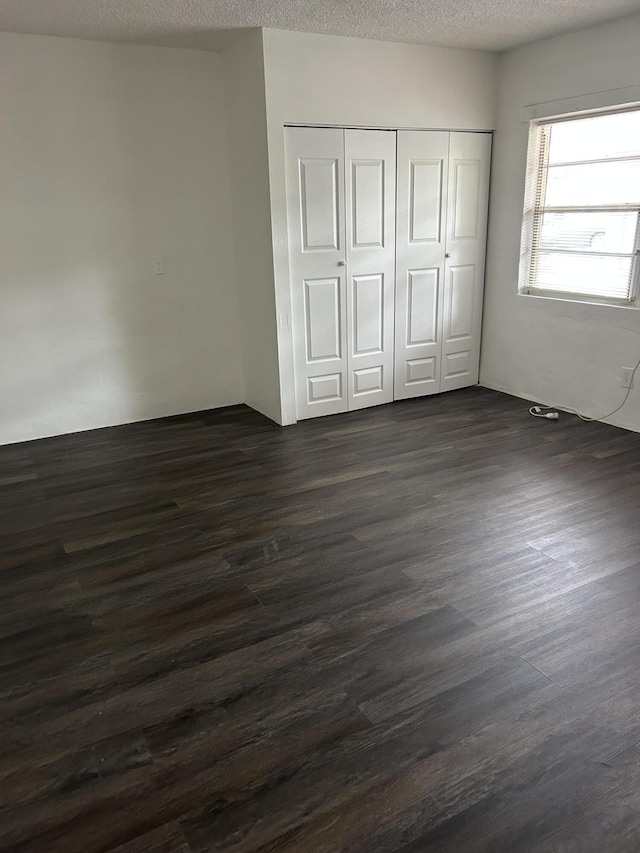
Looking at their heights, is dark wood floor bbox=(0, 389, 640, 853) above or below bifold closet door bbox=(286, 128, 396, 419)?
below

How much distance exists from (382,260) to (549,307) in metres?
1.29

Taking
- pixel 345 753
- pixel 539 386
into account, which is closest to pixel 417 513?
pixel 345 753

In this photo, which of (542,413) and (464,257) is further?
(464,257)

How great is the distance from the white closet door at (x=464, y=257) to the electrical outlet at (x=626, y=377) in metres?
1.37

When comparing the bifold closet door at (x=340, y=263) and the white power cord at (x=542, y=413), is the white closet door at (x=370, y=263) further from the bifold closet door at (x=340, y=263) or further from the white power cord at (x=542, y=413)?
the white power cord at (x=542, y=413)

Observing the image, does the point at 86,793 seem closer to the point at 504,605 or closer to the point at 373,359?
the point at 504,605

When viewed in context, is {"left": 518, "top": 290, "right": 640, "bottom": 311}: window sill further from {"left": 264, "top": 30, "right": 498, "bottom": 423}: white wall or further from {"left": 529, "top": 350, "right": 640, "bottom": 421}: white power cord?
{"left": 264, "top": 30, "right": 498, "bottom": 423}: white wall

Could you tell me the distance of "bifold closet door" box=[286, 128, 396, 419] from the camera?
4336 millimetres

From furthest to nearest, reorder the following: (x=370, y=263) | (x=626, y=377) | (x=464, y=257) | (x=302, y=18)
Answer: (x=464, y=257), (x=370, y=263), (x=626, y=377), (x=302, y=18)

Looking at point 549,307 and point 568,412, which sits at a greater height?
point 549,307

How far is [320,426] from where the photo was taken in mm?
4680

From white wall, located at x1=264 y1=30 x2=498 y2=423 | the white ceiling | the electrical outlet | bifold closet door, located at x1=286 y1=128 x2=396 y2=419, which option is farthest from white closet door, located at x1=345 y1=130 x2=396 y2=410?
the electrical outlet

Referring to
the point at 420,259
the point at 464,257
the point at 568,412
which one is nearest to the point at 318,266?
the point at 420,259

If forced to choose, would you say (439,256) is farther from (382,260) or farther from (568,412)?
(568,412)
